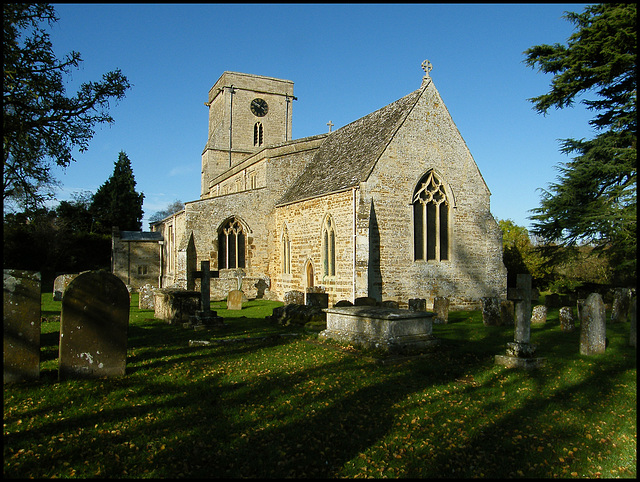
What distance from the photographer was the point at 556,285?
23.1m

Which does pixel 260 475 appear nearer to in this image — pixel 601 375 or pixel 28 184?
pixel 601 375

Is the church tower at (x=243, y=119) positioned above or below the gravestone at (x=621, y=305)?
above

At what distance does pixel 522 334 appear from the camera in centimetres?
834

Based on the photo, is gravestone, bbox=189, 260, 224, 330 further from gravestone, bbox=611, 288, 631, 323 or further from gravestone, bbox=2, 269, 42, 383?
gravestone, bbox=611, 288, 631, 323

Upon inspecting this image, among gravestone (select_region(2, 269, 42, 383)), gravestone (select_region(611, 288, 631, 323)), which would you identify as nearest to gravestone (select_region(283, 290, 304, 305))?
gravestone (select_region(611, 288, 631, 323))

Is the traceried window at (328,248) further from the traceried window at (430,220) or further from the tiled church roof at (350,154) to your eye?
the traceried window at (430,220)

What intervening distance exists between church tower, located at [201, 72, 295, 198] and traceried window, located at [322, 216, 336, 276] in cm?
2013

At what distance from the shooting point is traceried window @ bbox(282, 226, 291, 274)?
2278 centimetres

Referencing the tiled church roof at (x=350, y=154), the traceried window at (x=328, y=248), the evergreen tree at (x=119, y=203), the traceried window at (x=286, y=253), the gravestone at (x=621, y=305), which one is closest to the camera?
the gravestone at (x=621, y=305)

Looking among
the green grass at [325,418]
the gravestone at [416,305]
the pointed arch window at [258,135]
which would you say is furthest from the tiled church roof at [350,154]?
the pointed arch window at [258,135]

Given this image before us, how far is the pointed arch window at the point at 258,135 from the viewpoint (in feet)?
125

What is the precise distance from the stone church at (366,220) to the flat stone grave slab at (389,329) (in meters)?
6.38

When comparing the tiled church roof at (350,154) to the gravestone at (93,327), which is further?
the tiled church roof at (350,154)

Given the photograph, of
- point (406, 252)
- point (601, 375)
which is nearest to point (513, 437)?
point (601, 375)
